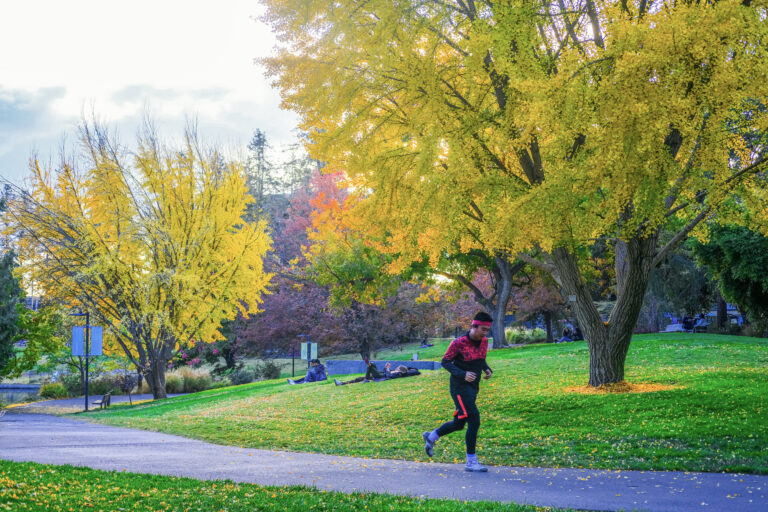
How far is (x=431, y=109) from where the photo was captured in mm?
11812

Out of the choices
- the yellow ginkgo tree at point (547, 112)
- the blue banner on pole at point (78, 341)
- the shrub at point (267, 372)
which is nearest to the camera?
the yellow ginkgo tree at point (547, 112)

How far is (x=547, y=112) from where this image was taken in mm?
10039

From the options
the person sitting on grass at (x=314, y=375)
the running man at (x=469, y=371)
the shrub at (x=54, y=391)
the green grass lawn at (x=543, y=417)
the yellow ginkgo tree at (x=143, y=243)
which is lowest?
the shrub at (x=54, y=391)

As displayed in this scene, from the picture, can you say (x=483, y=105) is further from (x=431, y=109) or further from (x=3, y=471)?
(x=3, y=471)

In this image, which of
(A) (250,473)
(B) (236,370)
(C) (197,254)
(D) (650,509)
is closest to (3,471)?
(A) (250,473)

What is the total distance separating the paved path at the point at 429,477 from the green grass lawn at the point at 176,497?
1.65 feet

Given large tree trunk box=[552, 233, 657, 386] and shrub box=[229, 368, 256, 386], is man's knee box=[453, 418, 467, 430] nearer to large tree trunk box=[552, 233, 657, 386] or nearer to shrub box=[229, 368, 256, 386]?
large tree trunk box=[552, 233, 657, 386]

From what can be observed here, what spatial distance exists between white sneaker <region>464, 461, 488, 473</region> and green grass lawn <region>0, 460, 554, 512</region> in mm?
1930

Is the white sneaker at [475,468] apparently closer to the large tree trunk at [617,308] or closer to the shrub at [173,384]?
the large tree trunk at [617,308]

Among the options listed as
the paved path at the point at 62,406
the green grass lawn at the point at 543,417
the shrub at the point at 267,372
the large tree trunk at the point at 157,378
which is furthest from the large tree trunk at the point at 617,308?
the shrub at the point at 267,372

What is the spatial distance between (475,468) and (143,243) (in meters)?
19.9

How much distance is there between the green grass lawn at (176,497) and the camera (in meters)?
5.80

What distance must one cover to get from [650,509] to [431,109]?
802cm

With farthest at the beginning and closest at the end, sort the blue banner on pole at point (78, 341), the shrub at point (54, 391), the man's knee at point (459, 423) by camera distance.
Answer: the shrub at point (54, 391)
the blue banner on pole at point (78, 341)
the man's knee at point (459, 423)
